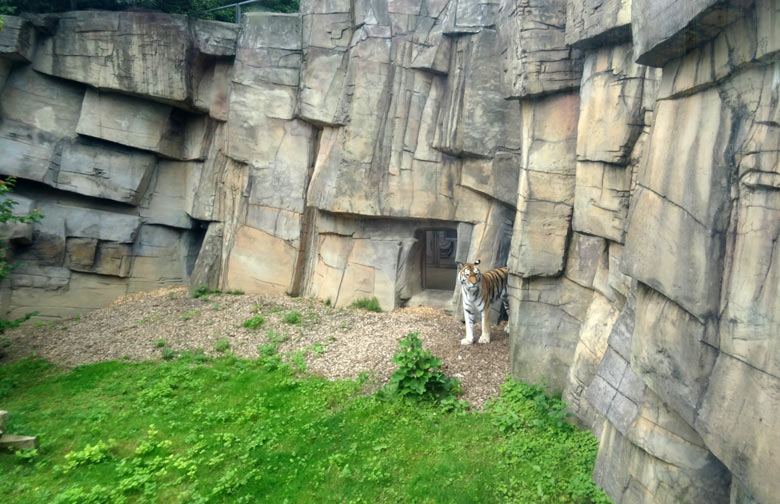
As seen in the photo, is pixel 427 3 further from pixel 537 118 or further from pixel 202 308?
pixel 202 308

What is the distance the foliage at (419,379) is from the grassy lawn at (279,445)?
17 cm

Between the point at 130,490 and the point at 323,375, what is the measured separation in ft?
9.49

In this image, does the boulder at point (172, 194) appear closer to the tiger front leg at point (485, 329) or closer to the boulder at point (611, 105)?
the tiger front leg at point (485, 329)

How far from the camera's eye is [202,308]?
10.4 meters

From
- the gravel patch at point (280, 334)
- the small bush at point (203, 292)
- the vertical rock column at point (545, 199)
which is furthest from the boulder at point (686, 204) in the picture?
the small bush at point (203, 292)

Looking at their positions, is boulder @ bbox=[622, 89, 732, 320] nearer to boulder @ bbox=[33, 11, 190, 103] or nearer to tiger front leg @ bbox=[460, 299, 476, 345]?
tiger front leg @ bbox=[460, 299, 476, 345]

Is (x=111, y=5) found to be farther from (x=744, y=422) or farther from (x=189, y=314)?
(x=744, y=422)

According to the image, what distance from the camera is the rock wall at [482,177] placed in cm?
301

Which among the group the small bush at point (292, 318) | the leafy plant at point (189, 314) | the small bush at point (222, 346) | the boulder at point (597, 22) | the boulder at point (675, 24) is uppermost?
the boulder at point (597, 22)

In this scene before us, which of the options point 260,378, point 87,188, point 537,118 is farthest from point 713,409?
point 87,188

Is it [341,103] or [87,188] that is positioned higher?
[341,103]

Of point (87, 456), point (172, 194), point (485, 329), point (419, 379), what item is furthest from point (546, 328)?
point (172, 194)

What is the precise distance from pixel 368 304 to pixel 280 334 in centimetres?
218

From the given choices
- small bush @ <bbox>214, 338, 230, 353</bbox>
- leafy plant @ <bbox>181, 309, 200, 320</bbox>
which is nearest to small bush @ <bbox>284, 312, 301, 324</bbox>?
small bush @ <bbox>214, 338, 230, 353</bbox>
